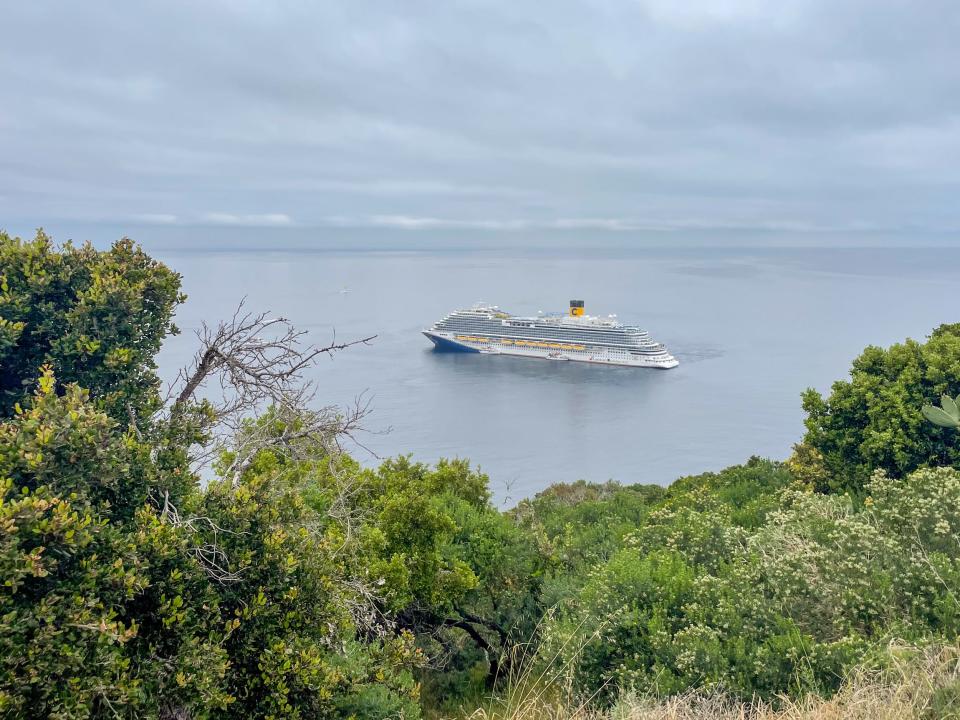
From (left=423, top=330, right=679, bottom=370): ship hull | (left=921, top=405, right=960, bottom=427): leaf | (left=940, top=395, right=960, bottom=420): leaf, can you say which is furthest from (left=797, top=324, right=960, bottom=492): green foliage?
(left=423, top=330, right=679, bottom=370): ship hull

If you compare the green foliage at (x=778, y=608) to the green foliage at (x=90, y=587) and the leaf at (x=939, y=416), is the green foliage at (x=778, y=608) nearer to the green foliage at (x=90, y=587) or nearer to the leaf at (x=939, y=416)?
the leaf at (x=939, y=416)

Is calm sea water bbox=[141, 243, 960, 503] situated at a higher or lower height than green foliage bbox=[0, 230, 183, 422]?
lower

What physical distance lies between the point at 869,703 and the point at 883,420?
11.1 meters

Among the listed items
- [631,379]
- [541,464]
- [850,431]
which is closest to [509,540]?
[850,431]

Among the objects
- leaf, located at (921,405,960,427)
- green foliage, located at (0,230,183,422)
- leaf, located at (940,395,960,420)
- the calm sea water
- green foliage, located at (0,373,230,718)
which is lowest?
the calm sea water

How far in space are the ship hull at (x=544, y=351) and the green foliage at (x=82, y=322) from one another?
63.4 meters

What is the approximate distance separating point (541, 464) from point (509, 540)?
27.3 meters

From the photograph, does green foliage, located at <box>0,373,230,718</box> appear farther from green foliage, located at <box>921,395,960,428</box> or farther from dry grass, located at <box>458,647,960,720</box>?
green foliage, located at <box>921,395,960,428</box>

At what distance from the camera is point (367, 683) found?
6266 mm

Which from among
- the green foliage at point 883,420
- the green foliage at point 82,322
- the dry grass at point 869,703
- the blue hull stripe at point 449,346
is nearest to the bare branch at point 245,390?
the green foliage at point 82,322

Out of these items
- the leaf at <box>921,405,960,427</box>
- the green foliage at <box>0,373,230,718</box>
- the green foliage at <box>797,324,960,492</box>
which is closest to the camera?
the green foliage at <box>0,373,230,718</box>

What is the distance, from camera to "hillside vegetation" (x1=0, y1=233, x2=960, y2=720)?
4387 mm

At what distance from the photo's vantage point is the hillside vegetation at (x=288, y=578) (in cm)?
439

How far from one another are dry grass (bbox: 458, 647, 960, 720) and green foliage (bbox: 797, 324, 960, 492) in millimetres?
9678
